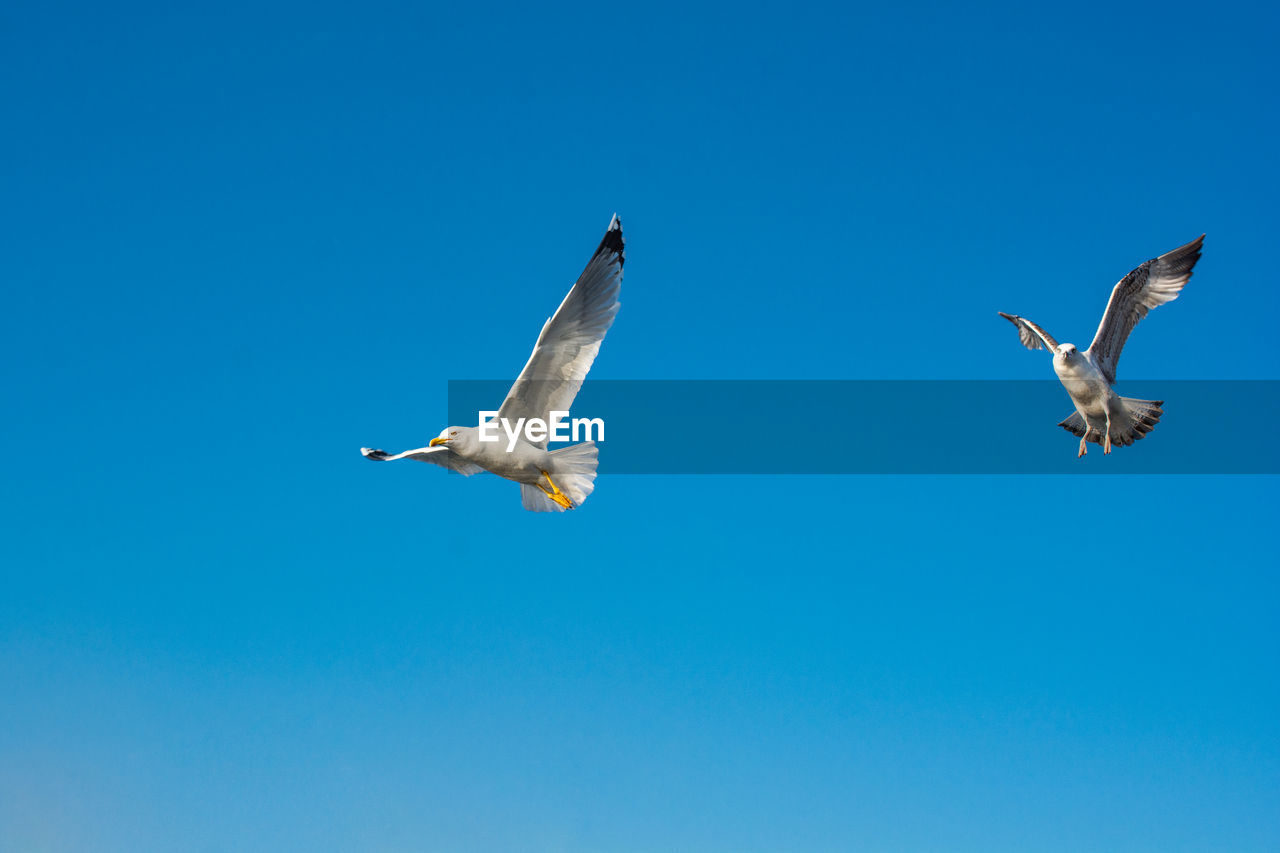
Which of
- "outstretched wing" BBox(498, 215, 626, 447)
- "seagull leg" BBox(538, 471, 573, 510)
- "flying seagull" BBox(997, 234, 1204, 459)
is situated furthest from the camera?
"flying seagull" BBox(997, 234, 1204, 459)

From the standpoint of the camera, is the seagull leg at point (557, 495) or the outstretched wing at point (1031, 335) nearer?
the seagull leg at point (557, 495)

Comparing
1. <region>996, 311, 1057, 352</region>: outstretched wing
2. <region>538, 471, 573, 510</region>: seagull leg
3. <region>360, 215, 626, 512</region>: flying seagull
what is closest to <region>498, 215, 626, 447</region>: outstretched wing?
<region>360, 215, 626, 512</region>: flying seagull

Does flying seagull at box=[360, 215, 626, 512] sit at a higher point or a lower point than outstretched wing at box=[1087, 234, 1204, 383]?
lower

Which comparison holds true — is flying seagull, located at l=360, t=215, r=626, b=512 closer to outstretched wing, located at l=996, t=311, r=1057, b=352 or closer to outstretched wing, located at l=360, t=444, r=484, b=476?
outstretched wing, located at l=360, t=444, r=484, b=476

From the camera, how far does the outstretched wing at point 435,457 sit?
1070 cm

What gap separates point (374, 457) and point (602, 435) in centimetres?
222

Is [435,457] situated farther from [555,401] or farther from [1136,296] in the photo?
[1136,296]

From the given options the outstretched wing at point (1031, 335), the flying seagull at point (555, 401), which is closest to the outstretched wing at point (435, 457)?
the flying seagull at point (555, 401)

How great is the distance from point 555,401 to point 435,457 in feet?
4.46

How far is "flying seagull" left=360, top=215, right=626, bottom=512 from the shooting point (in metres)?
10.3

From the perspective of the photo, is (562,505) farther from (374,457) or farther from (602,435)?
(374,457)

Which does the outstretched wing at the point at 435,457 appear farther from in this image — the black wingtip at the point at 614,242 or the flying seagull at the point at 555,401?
the black wingtip at the point at 614,242

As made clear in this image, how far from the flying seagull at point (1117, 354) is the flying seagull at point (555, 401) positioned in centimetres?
536

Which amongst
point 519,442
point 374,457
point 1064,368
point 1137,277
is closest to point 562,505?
point 519,442
